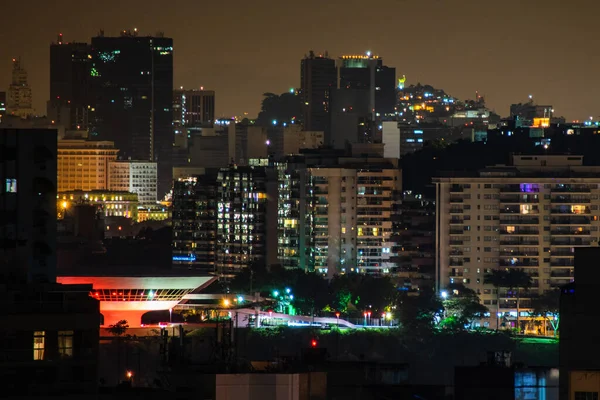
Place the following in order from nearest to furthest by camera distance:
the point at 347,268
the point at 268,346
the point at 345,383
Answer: the point at 345,383
the point at 268,346
the point at 347,268

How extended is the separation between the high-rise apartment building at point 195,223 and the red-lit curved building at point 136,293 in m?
31.9

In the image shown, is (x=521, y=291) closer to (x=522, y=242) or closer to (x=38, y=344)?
(x=522, y=242)

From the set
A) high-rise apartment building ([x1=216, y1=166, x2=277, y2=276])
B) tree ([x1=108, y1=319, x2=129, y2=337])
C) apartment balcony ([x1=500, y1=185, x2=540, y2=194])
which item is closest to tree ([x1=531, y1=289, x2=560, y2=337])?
apartment balcony ([x1=500, y1=185, x2=540, y2=194])

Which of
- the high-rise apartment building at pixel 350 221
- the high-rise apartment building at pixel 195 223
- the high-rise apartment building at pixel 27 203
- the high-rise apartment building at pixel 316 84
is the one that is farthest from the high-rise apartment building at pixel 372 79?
the high-rise apartment building at pixel 27 203

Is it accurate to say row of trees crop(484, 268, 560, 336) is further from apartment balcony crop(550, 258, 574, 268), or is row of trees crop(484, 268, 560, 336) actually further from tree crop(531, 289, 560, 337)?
apartment balcony crop(550, 258, 574, 268)

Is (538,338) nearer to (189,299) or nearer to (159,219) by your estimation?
(189,299)

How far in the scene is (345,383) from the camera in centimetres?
3359

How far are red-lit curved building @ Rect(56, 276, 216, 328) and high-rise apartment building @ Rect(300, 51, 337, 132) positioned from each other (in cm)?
7668

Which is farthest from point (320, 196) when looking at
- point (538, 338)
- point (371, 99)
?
point (371, 99)

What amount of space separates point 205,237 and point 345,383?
9534 cm

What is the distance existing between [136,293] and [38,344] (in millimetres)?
59092

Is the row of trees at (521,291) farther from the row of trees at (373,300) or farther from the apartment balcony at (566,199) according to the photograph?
the apartment balcony at (566,199)

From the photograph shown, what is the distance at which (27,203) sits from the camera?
126 feet

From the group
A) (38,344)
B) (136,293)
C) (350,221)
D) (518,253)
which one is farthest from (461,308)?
(38,344)
